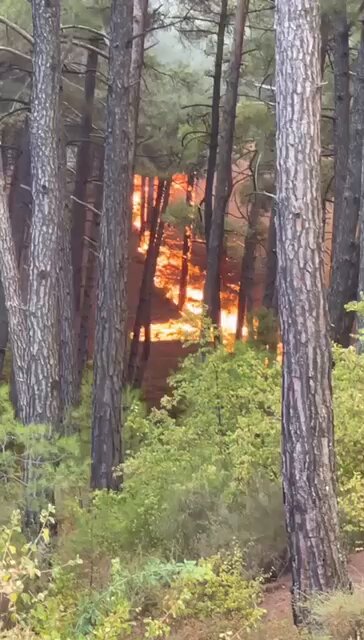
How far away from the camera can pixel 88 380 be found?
11.9 meters

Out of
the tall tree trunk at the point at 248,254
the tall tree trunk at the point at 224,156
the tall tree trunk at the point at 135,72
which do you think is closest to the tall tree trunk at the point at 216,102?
the tall tree trunk at the point at 224,156

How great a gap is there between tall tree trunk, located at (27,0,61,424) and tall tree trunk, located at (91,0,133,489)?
0.82 meters

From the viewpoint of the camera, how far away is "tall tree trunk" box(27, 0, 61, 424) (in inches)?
286

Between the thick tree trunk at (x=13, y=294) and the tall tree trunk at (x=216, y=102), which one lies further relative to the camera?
the tall tree trunk at (x=216, y=102)

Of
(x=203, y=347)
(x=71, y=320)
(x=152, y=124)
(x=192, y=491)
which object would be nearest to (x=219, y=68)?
(x=152, y=124)

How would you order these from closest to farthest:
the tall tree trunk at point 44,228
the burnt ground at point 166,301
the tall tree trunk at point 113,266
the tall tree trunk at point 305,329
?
the tall tree trunk at point 305,329 < the tall tree trunk at point 44,228 < the tall tree trunk at point 113,266 < the burnt ground at point 166,301

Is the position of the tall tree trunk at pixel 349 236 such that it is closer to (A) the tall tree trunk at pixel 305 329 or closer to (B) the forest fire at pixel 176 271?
(A) the tall tree trunk at pixel 305 329

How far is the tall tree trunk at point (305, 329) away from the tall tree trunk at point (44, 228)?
128 inches

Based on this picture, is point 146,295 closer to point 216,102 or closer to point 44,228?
point 216,102

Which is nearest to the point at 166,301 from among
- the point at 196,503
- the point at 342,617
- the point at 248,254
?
the point at 248,254

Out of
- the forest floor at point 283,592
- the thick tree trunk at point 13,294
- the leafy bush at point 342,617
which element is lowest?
the forest floor at point 283,592

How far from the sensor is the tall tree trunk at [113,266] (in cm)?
796

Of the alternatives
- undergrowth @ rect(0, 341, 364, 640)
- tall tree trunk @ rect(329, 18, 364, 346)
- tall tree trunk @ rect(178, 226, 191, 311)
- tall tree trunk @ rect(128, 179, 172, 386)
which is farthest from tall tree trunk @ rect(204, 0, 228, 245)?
tall tree trunk @ rect(178, 226, 191, 311)

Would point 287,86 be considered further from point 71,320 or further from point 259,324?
point 259,324
